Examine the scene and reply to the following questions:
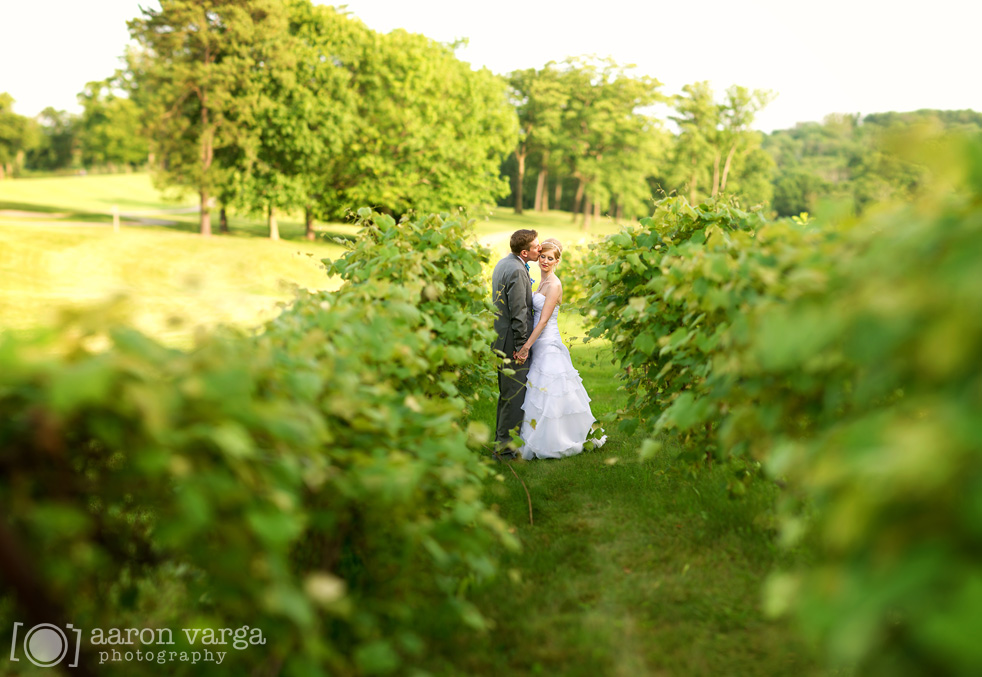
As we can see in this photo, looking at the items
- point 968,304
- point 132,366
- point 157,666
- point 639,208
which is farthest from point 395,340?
point 639,208

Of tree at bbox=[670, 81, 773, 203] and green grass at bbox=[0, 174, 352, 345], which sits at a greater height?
tree at bbox=[670, 81, 773, 203]

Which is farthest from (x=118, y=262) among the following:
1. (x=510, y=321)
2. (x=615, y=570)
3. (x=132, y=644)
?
(x=615, y=570)

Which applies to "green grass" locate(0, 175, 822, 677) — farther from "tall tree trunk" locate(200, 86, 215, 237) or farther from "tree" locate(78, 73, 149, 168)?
"tree" locate(78, 73, 149, 168)

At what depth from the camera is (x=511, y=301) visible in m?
7.03

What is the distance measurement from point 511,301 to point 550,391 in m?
1.16

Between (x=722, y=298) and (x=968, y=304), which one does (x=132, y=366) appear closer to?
(x=968, y=304)

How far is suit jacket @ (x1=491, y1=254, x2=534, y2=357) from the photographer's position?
7.00 m

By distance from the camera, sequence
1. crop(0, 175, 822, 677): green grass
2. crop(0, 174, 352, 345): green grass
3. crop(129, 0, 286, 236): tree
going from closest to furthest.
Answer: crop(0, 175, 822, 677): green grass → crop(0, 174, 352, 345): green grass → crop(129, 0, 286, 236): tree

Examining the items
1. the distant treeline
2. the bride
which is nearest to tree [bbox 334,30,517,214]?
the distant treeline

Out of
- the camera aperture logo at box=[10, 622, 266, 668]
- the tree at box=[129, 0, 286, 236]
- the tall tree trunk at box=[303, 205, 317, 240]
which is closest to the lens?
the camera aperture logo at box=[10, 622, 266, 668]

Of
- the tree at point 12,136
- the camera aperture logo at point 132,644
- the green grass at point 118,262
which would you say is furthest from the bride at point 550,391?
the tree at point 12,136

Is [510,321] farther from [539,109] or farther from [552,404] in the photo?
[539,109]

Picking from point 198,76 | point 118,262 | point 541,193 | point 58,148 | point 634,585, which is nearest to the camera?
point 634,585

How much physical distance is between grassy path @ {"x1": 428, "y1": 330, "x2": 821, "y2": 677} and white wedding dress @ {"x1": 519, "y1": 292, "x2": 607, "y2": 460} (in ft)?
3.31
